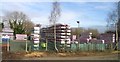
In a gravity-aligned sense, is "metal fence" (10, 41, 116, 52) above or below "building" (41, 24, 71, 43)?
below

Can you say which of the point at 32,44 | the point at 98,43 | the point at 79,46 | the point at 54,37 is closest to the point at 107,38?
the point at 98,43

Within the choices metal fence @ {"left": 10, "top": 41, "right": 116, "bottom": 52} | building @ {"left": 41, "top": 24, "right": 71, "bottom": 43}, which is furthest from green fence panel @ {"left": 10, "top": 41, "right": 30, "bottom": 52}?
building @ {"left": 41, "top": 24, "right": 71, "bottom": 43}

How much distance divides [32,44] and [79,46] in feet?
13.8

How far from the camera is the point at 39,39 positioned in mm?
22719

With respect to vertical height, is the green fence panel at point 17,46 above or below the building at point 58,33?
below

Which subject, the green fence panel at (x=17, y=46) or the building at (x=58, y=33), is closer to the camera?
the green fence panel at (x=17, y=46)

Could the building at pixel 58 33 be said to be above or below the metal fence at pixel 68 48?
above

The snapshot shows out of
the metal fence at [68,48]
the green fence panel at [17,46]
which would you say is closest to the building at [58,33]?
the metal fence at [68,48]

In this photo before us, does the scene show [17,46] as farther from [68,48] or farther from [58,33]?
[68,48]

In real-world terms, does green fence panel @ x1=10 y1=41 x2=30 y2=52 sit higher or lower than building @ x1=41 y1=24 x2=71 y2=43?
lower

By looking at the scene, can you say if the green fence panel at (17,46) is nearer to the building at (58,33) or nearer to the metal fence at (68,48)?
the metal fence at (68,48)

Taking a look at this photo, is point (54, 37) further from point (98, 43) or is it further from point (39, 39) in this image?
point (98, 43)

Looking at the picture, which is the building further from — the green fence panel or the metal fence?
the green fence panel

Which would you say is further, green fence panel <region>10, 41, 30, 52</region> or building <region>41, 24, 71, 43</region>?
building <region>41, 24, 71, 43</region>
